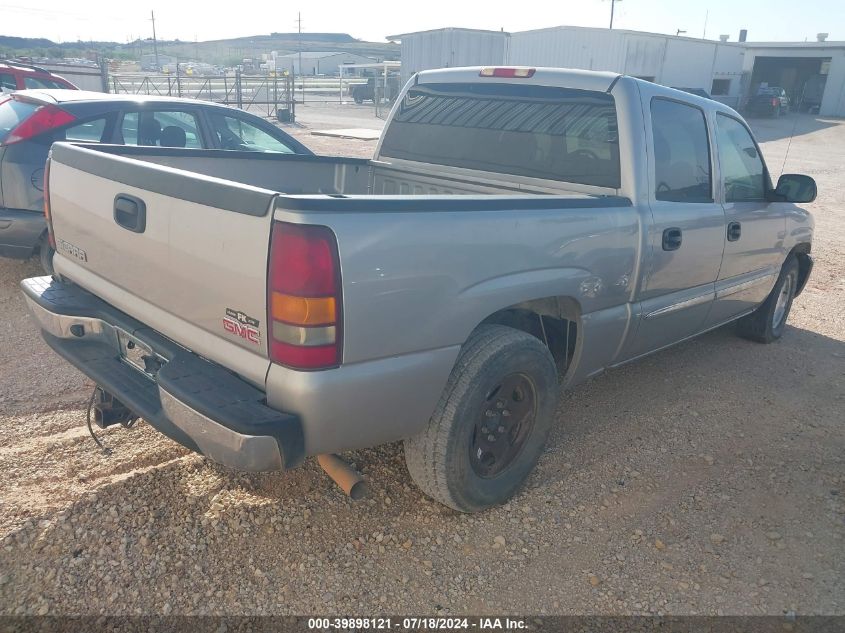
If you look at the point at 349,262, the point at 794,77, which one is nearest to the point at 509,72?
the point at 349,262

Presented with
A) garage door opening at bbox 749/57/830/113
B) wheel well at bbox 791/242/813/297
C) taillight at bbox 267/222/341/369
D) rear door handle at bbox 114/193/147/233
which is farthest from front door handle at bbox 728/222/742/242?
garage door opening at bbox 749/57/830/113

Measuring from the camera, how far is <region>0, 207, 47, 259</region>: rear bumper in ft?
17.6

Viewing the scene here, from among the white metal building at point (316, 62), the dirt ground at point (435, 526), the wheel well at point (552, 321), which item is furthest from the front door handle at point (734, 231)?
the white metal building at point (316, 62)

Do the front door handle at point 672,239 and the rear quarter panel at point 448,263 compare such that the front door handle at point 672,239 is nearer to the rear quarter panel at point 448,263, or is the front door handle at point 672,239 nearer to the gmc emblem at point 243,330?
the rear quarter panel at point 448,263

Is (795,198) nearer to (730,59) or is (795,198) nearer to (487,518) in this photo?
(487,518)

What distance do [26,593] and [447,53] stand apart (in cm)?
3689

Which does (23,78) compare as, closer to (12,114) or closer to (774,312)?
(12,114)

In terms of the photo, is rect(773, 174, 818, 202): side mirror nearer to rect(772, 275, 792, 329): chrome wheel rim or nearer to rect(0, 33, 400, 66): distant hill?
rect(772, 275, 792, 329): chrome wheel rim

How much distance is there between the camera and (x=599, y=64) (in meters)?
31.7

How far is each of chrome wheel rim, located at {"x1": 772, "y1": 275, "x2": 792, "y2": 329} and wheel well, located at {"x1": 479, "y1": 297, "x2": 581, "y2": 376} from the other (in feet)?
9.78

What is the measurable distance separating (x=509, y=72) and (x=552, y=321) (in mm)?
1601

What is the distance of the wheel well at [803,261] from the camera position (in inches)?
216

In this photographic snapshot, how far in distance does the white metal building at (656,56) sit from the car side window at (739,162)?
2858 cm

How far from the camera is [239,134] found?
6.82m
